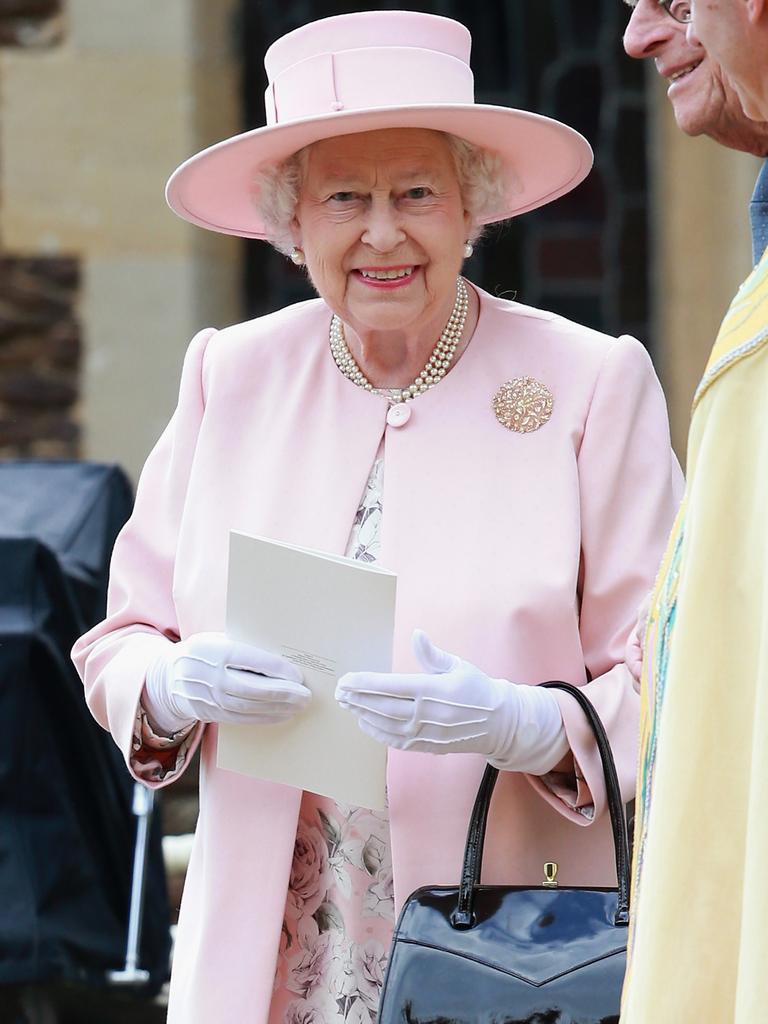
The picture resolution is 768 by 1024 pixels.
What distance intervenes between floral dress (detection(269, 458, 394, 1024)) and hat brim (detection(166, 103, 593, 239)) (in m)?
0.58

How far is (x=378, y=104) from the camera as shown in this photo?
2521 mm

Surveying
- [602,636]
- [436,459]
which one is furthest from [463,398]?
[602,636]

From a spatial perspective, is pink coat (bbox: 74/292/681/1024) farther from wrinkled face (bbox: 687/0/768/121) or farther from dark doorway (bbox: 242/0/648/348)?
dark doorway (bbox: 242/0/648/348)

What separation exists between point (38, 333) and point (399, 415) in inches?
180

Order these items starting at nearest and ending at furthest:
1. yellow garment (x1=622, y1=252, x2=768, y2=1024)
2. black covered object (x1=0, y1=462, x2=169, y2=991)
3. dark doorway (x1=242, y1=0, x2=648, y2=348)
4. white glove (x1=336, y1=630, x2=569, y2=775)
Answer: yellow garment (x1=622, y1=252, x2=768, y2=1024) → white glove (x1=336, y1=630, x2=569, y2=775) → black covered object (x1=0, y1=462, x2=169, y2=991) → dark doorway (x1=242, y1=0, x2=648, y2=348)

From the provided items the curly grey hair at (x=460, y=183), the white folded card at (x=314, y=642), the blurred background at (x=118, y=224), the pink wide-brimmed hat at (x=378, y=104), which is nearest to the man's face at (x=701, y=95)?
the pink wide-brimmed hat at (x=378, y=104)

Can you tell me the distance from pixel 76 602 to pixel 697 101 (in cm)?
217

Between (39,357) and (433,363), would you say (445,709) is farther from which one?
(39,357)

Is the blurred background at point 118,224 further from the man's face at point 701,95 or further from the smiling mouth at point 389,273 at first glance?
the man's face at point 701,95

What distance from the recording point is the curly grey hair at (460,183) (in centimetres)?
262

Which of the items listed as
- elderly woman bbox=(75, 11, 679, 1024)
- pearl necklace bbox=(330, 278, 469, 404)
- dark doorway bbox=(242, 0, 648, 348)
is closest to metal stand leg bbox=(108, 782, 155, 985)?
elderly woman bbox=(75, 11, 679, 1024)

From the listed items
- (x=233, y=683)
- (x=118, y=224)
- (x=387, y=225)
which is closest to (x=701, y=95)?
(x=387, y=225)

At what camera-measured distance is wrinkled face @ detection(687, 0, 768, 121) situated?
5.36ft

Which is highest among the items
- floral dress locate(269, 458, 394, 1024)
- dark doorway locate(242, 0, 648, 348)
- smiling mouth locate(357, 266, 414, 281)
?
dark doorway locate(242, 0, 648, 348)
